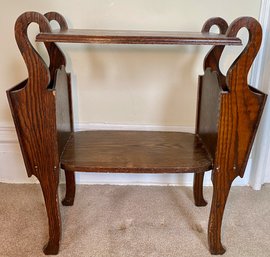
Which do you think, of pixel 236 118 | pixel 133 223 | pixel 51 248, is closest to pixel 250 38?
pixel 236 118

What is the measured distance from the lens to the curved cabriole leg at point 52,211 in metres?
1.08

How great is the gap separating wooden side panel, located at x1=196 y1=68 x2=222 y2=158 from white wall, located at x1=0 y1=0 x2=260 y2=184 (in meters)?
0.18

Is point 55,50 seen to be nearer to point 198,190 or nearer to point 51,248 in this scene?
point 51,248

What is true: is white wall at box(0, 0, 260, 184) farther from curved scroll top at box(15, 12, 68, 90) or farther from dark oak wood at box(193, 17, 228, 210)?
curved scroll top at box(15, 12, 68, 90)

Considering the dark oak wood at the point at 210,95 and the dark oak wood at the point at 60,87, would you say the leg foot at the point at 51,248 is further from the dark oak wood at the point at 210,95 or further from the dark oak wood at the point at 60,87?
the dark oak wood at the point at 210,95

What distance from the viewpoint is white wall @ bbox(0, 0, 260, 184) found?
132cm

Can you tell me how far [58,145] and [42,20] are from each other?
1.30 feet

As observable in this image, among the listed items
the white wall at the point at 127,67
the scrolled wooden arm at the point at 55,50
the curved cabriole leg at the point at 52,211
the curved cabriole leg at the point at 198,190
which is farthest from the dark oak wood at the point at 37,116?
the curved cabriole leg at the point at 198,190

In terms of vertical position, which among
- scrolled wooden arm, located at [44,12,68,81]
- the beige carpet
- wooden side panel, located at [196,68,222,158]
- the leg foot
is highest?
scrolled wooden arm, located at [44,12,68,81]

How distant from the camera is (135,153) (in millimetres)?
1161

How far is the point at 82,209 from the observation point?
4.66 ft

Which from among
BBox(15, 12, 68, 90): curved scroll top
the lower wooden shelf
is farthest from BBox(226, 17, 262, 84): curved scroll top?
BBox(15, 12, 68, 90): curved scroll top

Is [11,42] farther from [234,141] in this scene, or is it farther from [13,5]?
[234,141]

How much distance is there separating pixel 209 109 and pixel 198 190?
0.45 m
